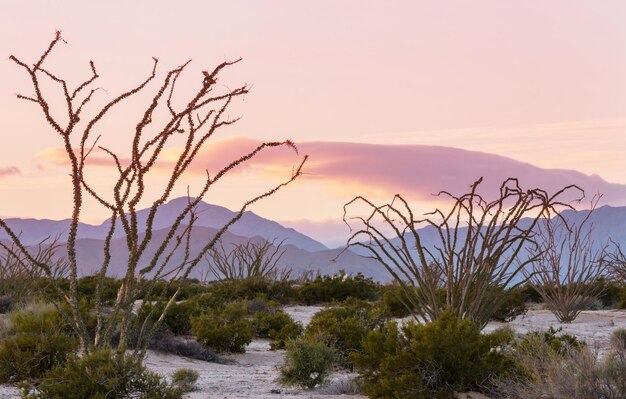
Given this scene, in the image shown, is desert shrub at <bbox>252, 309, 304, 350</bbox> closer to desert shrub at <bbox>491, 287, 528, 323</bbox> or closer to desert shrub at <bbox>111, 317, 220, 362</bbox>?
desert shrub at <bbox>111, 317, 220, 362</bbox>

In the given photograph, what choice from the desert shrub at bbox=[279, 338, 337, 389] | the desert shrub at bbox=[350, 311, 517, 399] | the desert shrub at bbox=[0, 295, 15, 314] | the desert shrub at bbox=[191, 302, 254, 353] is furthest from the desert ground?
the desert shrub at bbox=[0, 295, 15, 314]

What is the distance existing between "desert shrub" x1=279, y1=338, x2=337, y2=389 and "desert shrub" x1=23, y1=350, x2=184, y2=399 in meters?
2.78

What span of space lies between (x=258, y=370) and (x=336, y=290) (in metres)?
14.8

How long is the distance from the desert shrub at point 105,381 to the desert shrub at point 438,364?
203cm

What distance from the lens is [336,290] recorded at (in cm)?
2748

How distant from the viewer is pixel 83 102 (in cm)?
798

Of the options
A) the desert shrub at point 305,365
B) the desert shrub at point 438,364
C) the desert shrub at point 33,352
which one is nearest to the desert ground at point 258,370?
the desert shrub at point 305,365

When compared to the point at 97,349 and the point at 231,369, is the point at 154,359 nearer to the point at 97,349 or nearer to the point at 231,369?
the point at 231,369

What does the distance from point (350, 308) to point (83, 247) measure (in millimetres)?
189668

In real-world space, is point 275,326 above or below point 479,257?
below

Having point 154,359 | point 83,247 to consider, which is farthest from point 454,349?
point 83,247

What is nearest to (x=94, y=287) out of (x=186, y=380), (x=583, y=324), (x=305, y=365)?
(x=583, y=324)

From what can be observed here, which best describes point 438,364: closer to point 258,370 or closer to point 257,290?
point 258,370

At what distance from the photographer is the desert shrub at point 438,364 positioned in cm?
803
